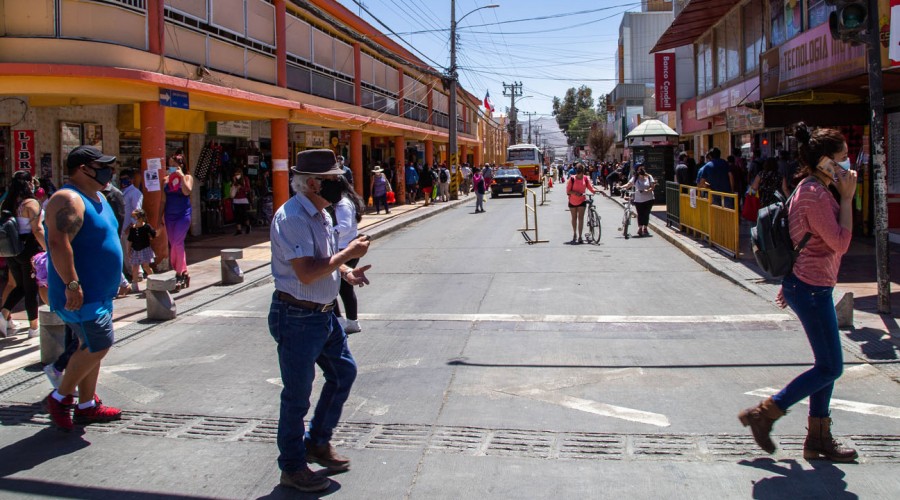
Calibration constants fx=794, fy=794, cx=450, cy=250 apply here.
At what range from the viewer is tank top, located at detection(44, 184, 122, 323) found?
5.24m

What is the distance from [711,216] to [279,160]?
33.7 feet

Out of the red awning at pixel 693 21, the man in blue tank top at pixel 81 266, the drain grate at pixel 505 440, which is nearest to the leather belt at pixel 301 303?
the drain grate at pixel 505 440

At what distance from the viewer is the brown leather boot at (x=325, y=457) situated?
4.56m

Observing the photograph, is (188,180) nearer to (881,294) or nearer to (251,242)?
(251,242)

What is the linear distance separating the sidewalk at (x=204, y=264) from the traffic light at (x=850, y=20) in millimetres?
8327

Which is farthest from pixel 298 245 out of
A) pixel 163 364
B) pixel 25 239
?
pixel 25 239

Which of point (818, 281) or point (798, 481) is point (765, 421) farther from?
point (818, 281)

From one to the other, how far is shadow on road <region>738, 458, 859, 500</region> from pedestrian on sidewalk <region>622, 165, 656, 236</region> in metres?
13.1

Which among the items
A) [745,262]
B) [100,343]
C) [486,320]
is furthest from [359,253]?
[745,262]

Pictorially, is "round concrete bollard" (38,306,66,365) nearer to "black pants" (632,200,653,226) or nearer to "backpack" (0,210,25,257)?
"backpack" (0,210,25,257)

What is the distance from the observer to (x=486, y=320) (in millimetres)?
9000

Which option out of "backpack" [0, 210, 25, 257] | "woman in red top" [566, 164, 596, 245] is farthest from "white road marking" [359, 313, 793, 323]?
"woman in red top" [566, 164, 596, 245]

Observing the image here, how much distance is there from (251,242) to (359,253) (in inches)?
554

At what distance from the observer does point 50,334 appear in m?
6.90
